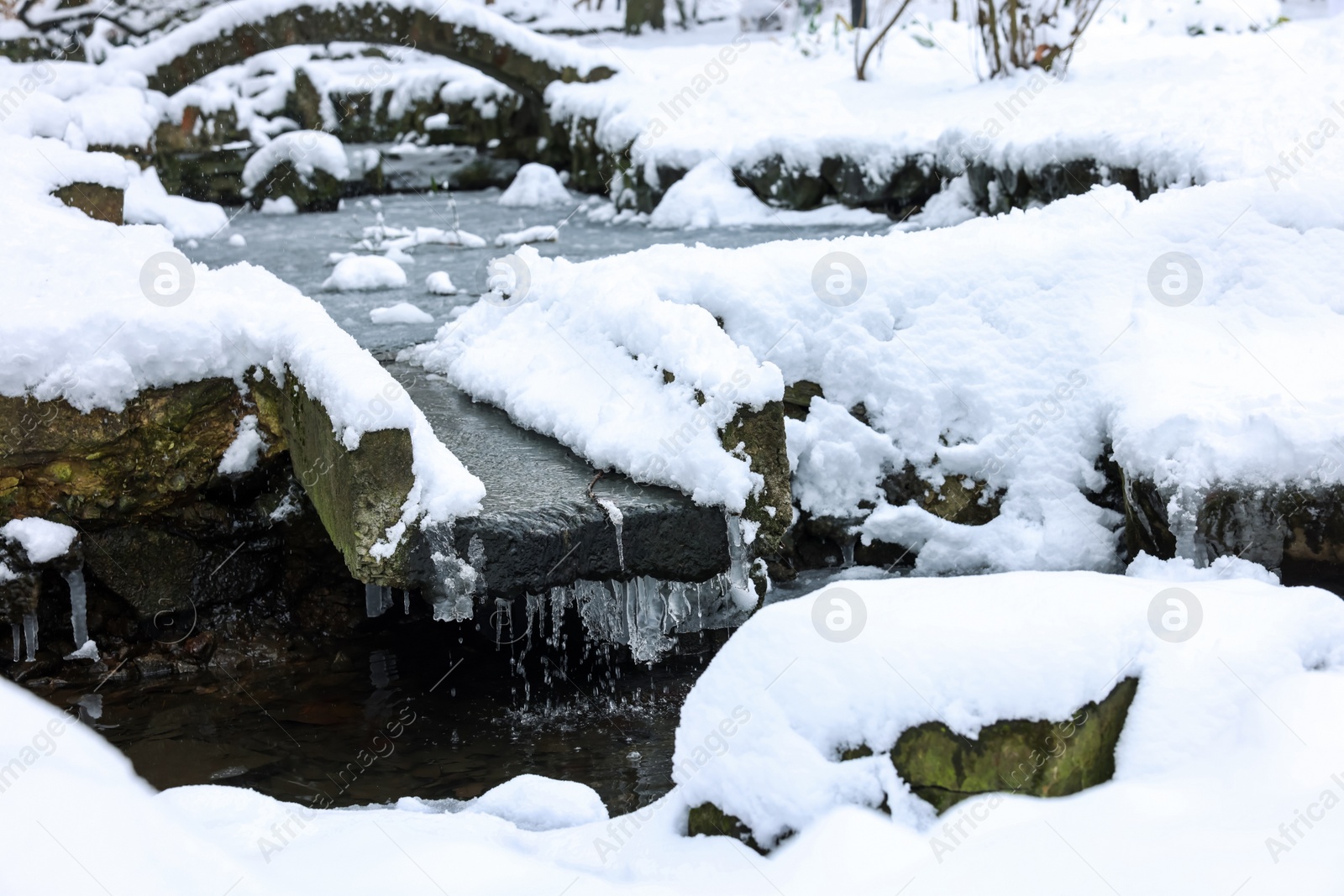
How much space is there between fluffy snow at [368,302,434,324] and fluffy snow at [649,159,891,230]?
352cm

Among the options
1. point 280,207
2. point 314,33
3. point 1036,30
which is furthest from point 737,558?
point 314,33

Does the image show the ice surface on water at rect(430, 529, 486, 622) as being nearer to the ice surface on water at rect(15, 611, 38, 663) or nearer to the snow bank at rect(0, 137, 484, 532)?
the snow bank at rect(0, 137, 484, 532)

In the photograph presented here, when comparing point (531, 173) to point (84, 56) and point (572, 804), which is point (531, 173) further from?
point (572, 804)

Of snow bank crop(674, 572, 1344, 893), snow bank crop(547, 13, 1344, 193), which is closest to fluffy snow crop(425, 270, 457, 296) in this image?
snow bank crop(547, 13, 1344, 193)

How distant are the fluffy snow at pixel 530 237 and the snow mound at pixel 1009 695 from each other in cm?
738

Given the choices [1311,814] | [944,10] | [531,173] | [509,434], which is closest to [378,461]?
[509,434]

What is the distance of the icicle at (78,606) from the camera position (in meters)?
4.84

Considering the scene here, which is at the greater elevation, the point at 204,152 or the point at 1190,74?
the point at 1190,74

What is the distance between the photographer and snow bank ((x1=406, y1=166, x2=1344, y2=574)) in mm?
4828

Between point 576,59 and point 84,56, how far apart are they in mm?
7280

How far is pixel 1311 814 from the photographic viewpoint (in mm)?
2500

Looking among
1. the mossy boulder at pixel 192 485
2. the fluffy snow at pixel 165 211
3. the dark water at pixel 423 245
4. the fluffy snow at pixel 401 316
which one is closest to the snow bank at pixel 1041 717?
the mossy boulder at pixel 192 485

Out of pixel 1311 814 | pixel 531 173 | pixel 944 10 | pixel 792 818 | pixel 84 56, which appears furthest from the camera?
pixel 944 10

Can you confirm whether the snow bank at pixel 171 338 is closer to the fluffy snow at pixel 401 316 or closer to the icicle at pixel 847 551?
the fluffy snow at pixel 401 316
